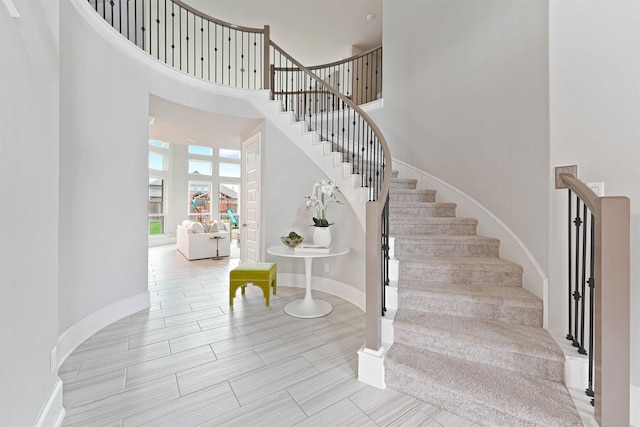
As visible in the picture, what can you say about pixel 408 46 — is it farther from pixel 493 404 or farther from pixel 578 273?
pixel 493 404

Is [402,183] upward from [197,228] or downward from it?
upward

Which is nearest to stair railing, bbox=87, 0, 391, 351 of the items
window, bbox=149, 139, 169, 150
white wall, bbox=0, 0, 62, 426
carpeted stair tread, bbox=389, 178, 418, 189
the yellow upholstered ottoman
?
carpeted stair tread, bbox=389, 178, 418, 189

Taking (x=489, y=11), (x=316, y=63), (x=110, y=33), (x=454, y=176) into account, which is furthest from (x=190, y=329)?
(x=316, y=63)

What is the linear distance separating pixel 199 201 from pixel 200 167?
1.24 metres

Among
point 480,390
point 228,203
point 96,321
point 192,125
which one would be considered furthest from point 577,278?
point 228,203

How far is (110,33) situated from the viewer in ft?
9.02

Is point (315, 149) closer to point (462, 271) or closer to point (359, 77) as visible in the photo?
point (462, 271)

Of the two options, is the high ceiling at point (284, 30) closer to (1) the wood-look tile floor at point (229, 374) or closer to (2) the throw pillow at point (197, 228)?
(2) the throw pillow at point (197, 228)

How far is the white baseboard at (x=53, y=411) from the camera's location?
1.36m

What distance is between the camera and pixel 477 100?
10.1 feet

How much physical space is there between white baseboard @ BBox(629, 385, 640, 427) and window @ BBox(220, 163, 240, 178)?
34.8 feet

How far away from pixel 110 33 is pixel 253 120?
1.94 metres

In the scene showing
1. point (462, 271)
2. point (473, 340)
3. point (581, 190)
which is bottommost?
point (473, 340)

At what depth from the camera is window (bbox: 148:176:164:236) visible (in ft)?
28.2
